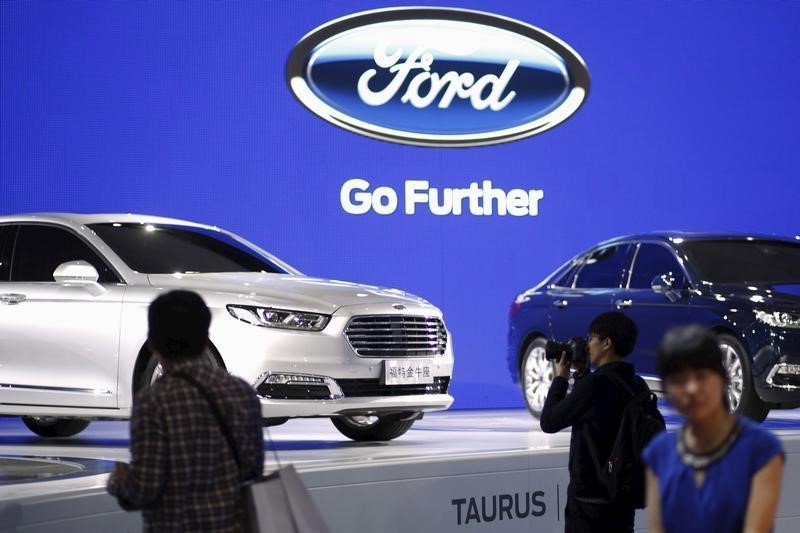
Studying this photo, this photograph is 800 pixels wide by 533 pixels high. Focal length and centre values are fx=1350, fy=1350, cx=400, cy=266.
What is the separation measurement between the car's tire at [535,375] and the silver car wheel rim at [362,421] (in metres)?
2.47

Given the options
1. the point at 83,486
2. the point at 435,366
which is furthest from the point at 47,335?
the point at 83,486

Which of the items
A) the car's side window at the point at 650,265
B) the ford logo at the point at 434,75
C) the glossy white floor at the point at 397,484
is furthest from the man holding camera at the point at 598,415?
the ford logo at the point at 434,75

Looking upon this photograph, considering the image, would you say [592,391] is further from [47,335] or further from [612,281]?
[612,281]

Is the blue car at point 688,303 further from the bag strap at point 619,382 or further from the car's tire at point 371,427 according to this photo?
the bag strap at point 619,382

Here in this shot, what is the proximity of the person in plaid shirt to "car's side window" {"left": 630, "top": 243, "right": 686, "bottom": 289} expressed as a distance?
23.1 feet

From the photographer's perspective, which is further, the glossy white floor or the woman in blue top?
the glossy white floor

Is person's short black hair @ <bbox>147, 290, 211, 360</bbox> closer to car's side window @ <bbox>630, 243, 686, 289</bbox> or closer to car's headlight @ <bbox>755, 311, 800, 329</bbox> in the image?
car's headlight @ <bbox>755, 311, 800, 329</bbox>

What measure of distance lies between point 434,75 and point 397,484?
7.31 metres

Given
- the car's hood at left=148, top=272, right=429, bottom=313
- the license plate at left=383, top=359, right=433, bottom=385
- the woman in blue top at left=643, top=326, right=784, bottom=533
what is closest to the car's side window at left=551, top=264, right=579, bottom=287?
the car's hood at left=148, top=272, right=429, bottom=313

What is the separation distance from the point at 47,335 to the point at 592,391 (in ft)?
13.7

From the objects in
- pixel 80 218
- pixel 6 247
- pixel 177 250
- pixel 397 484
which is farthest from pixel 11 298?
pixel 397 484

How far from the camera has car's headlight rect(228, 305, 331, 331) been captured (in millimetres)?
7469

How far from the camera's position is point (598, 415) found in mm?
4875

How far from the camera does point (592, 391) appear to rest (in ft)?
15.9
